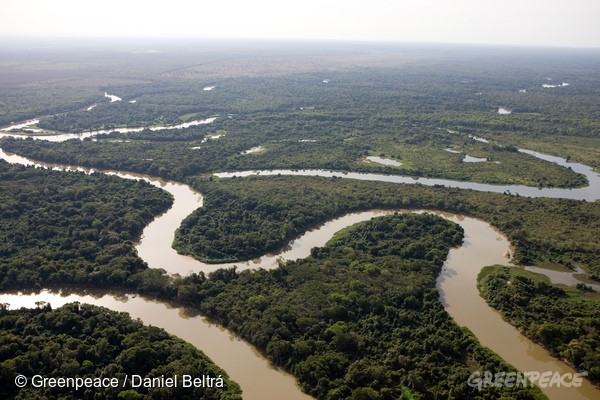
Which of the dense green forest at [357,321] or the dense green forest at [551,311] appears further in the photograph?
the dense green forest at [551,311]

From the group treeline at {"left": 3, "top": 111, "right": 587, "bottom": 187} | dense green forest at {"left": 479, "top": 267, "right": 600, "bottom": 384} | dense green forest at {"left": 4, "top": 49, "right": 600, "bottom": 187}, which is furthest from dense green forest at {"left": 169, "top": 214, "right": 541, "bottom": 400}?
dense green forest at {"left": 4, "top": 49, "right": 600, "bottom": 187}

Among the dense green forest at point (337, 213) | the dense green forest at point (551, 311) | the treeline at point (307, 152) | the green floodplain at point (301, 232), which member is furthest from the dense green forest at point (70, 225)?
the dense green forest at point (551, 311)

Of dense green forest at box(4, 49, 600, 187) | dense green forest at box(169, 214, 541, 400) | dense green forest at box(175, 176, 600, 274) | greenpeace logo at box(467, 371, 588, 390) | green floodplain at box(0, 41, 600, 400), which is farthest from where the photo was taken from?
dense green forest at box(4, 49, 600, 187)

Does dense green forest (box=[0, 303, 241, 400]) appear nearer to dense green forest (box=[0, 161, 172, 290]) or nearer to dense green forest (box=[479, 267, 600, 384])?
dense green forest (box=[0, 161, 172, 290])

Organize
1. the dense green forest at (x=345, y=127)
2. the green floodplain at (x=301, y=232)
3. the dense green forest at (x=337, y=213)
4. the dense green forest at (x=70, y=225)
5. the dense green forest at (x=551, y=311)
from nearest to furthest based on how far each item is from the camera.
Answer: the green floodplain at (x=301, y=232)
the dense green forest at (x=551, y=311)
the dense green forest at (x=70, y=225)
the dense green forest at (x=337, y=213)
the dense green forest at (x=345, y=127)

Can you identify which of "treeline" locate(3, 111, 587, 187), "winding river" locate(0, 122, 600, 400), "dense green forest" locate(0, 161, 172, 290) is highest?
"treeline" locate(3, 111, 587, 187)

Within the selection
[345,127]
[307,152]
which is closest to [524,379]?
[307,152]

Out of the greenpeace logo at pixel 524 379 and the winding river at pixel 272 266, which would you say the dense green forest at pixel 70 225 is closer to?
the winding river at pixel 272 266
